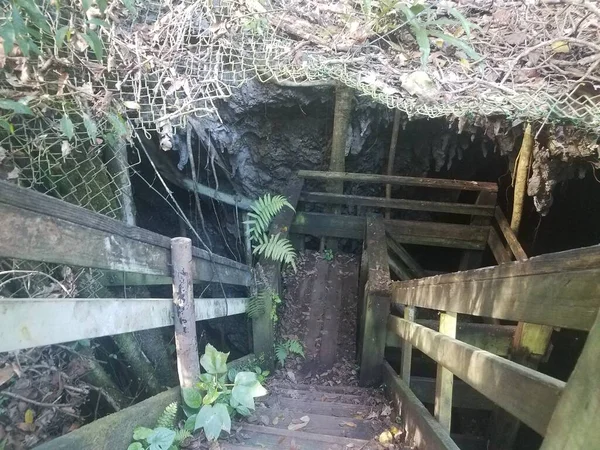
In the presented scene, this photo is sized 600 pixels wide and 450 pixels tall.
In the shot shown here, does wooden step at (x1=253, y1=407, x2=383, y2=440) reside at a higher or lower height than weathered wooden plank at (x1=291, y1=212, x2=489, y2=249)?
lower

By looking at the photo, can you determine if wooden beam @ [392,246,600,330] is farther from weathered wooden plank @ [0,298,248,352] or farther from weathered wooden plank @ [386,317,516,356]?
weathered wooden plank @ [386,317,516,356]

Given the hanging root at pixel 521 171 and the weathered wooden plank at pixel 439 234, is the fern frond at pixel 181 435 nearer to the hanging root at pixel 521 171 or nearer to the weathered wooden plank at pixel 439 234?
the hanging root at pixel 521 171

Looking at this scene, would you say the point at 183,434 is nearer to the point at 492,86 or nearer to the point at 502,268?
the point at 502,268

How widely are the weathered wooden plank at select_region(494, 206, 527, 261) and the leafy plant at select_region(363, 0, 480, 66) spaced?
193cm

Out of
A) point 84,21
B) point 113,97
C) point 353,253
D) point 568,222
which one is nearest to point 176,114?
point 113,97

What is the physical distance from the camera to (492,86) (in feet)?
12.0

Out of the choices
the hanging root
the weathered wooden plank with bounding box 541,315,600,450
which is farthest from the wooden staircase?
the hanging root

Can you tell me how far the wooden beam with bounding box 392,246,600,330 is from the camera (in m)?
1.01

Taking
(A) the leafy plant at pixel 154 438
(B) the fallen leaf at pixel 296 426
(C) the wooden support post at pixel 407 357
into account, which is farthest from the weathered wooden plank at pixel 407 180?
(A) the leafy plant at pixel 154 438

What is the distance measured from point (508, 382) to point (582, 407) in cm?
44

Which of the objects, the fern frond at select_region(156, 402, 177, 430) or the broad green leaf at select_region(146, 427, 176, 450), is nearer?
the broad green leaf at select_region(146, 427, 176, 450)

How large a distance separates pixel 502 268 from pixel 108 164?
300 cm

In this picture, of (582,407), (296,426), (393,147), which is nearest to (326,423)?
(296,426)

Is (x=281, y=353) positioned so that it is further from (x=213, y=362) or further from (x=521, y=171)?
(x=521, y=171)
